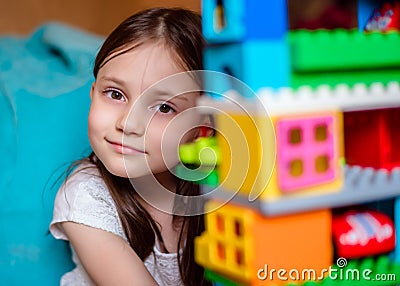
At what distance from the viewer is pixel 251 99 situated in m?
0.49

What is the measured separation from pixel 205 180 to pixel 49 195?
0.46m

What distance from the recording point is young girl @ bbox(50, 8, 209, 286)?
0.71 m

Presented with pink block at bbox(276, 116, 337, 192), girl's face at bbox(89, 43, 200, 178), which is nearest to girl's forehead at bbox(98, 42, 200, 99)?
girl's face at bbox(89, 43, 200, 178)

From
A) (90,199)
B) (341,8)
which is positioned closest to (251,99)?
Result: (90,199)

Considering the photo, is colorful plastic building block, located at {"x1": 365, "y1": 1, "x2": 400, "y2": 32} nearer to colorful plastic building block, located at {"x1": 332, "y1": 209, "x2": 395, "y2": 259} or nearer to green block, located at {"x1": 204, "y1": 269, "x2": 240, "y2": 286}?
colorful plastic building block, located at {"x1": 332, "y1": 209, "x2": 395, "y2": 259}

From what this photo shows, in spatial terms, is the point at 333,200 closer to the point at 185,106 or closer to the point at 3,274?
the point at 185,106

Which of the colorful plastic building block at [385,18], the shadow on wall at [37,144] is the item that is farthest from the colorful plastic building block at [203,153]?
the shadow on wall at [37,144]

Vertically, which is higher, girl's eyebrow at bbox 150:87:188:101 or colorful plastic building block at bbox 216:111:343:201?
girl's eyebrow at bbox 150:87:188:101

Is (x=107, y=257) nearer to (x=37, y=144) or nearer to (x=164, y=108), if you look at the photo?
(x=164, y=108)

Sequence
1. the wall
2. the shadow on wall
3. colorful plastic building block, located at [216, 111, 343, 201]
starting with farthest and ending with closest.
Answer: the wall
the shadow on wall
colorful plastic building block, located at [216, 111, 343, 201]

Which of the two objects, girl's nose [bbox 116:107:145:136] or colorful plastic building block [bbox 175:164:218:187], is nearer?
colorful plastic building block [bbox 175:164:218:187]

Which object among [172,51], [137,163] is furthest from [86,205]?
[172,51]

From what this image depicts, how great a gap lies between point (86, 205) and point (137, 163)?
117 mm

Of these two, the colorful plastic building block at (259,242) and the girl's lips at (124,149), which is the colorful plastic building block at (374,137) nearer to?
the colorful plastic building block at (259,242)
